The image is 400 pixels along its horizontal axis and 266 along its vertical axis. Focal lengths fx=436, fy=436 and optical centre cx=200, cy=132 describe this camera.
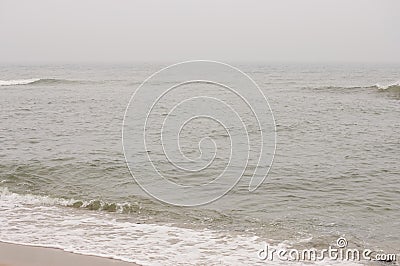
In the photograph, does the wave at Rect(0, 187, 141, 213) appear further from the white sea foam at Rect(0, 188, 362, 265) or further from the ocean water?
the white sea foam at Rect(0, 188, 362, 265)

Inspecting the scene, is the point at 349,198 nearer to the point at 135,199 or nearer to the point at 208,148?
the point at 135,199

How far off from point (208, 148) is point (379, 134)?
613 cm

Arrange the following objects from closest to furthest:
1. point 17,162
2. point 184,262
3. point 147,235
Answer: point 184,262 < point 147,235 < point 17,162

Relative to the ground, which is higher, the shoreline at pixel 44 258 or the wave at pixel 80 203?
the shoreline at pixel 44 258

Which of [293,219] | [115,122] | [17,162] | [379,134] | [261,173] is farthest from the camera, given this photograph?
[115,122]

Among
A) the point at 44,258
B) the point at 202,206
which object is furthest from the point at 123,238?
the point at 202,206

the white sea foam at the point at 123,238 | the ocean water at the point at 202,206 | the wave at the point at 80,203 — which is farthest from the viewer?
the wave at the point at 80,203

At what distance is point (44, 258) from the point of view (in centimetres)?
564

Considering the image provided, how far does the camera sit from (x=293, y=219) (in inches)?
292

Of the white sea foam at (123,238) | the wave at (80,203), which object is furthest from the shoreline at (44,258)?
the wave at (80,203)

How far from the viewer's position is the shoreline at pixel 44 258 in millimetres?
5469

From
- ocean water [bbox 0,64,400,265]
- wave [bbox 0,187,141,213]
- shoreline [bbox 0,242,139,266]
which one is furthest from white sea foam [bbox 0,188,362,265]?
wave [bbox 0,187,141,213]

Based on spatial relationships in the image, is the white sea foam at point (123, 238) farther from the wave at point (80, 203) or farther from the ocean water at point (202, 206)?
the wave at point (80, 203)

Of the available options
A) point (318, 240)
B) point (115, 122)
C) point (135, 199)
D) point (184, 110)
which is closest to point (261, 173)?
point (135, 199)
